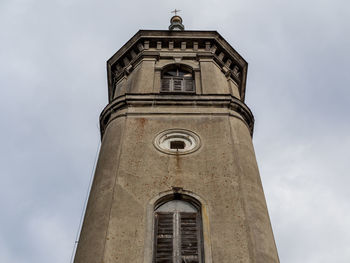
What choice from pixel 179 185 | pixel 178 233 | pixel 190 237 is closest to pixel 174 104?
pixel 179 185

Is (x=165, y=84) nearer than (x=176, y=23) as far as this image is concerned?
Yes

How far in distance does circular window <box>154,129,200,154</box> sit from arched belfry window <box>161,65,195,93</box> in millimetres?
3964

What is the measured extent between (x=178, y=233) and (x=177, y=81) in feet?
31.6

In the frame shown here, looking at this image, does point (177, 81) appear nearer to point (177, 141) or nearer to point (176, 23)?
point (177, 141)

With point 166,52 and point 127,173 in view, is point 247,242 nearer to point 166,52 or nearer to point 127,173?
point 127,173

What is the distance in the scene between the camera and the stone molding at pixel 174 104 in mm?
19422

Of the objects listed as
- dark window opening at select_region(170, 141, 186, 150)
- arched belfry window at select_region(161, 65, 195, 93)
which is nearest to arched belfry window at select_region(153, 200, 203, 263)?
dark window opening at select_region(170, 141, 186, 150)

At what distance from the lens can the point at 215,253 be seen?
1311 cm

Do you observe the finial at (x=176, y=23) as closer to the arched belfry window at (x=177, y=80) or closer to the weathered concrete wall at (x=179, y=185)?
the arched belfry window at (x=177, y=80)

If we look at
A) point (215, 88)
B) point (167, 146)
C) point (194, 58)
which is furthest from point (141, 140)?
point (194, 58)

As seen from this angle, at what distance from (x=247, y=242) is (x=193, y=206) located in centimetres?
207

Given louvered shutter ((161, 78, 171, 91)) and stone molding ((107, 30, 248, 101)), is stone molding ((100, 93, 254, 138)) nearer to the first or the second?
louvered shutter ((161, 78, 171, 91))

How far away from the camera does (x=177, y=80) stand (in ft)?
74.1

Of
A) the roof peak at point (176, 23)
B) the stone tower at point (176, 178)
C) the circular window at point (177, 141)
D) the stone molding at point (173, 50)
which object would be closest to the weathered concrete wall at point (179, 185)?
the stone tower at point (176, 178)
